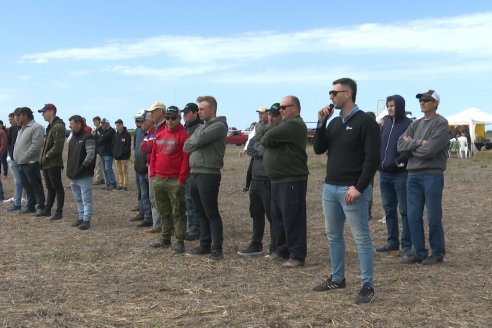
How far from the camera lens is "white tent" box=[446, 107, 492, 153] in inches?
1169

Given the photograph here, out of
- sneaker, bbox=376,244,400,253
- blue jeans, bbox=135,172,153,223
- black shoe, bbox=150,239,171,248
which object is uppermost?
blue jeans, bbox=135,172,153,223

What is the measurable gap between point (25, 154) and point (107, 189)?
5010 mm

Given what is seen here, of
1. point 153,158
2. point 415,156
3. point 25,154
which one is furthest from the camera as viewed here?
point 25,154

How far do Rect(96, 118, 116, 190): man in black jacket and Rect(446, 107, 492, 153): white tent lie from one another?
64.1 ft

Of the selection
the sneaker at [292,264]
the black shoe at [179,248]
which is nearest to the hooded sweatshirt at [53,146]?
the black shoe at [179,248]

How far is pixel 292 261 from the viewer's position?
6.80 m

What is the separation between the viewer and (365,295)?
5.24 metres

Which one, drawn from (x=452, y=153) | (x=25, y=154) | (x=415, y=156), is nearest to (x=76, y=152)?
(x=25, y=154)

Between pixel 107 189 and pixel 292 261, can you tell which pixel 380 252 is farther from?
pixel 107 189

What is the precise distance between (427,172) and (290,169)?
59.2 inches

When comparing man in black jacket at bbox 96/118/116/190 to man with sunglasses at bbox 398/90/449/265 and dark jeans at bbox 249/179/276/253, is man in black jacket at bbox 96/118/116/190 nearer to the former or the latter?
dark jeans at bbox 249/179/276/253

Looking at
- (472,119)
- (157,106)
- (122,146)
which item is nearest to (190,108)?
(157,106)

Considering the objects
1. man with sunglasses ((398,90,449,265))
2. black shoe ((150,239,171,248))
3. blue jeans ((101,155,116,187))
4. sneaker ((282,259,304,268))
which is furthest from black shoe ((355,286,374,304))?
blue jeans ((101,155,116,187))

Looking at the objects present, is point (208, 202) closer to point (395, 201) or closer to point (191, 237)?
→ point (191, 237)
